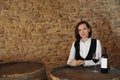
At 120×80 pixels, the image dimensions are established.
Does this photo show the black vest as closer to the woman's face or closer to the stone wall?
the woman's face

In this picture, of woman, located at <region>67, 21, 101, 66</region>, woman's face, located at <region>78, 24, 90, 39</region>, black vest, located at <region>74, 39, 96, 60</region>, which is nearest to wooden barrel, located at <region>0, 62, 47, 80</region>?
woman, located at <region>67, 21, 101, 66</region>

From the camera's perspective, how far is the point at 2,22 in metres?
3.14

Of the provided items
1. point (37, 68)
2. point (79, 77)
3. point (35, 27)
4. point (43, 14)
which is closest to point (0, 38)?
point (35, 27)

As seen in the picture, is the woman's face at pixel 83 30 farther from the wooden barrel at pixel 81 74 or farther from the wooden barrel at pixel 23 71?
the wooden barrel at pixel 23 71

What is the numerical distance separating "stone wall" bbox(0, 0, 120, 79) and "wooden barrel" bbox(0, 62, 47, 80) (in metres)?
0.53

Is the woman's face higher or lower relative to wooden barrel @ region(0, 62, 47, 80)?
higher

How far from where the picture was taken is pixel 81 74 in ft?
7.11

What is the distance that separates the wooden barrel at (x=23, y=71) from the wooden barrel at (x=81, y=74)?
8.7 inches

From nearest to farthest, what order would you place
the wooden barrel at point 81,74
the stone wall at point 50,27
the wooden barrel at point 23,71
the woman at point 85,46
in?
the wooden barrel at point 81,74
the wooden barrel at point 23,71
the woman at point 85,46
the stone wall at point 50,27

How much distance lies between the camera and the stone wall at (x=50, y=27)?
10.5 feet

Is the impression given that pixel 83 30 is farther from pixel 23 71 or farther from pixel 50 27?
pixel 23 71

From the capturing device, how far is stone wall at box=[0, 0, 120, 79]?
125 inches

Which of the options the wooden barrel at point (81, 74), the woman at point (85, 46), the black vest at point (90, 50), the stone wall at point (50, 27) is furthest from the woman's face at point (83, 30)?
the stone wall at point (50, 27)

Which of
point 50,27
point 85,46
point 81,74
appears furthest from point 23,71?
point 50,27
